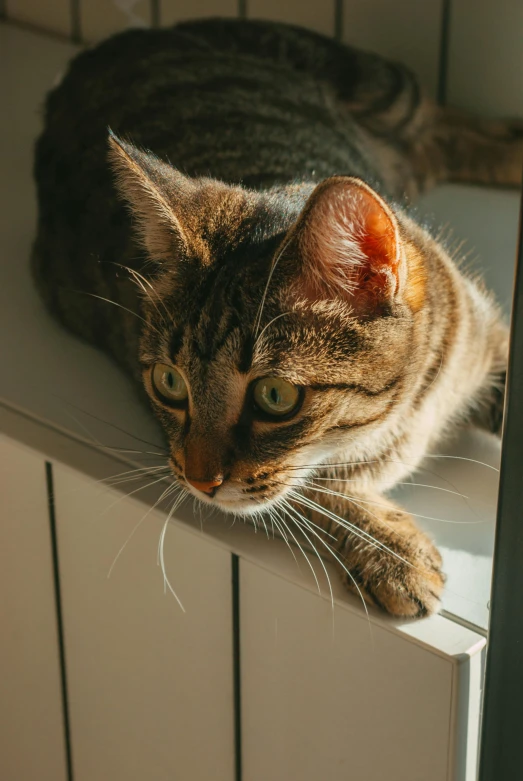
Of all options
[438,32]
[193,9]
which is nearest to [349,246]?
[438,32]

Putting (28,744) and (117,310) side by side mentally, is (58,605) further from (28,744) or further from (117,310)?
(117,310)

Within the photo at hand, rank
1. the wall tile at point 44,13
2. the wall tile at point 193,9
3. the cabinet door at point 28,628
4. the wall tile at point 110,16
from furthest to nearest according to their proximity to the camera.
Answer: the wall tile at point 44,13
the wall tile at point 110,16
the wall tile at point 193,9
the cabinet door at point 28,628

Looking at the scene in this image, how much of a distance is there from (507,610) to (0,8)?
2.27 meters

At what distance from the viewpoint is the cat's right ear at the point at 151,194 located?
3.01ft

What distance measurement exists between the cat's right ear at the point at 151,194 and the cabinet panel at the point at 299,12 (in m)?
1.08

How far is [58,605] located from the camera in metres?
1.18

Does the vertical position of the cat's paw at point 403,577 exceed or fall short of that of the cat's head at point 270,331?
→ it falls short

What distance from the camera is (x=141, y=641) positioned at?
3.59ft

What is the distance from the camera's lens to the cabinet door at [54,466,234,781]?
1.01m

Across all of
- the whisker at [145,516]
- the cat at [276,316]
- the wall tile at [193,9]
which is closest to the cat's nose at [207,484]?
the cat at [276,316]

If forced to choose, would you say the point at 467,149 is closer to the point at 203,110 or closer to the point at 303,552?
the point at 203,110

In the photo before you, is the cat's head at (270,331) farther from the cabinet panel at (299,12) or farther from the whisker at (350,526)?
the cabinet panel at (299,12)

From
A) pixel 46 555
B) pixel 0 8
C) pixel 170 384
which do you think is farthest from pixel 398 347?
pixel 0 8

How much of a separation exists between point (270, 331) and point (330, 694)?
14.3 inches
